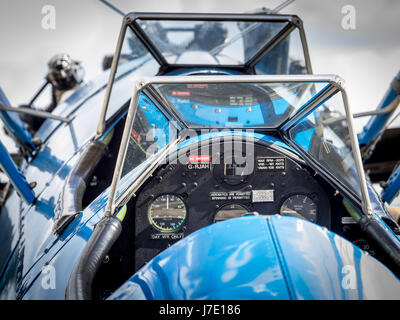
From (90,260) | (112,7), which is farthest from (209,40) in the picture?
(90,260)

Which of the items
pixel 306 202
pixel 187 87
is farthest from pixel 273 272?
pixel 187 87

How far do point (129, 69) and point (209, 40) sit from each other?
3.18 feet

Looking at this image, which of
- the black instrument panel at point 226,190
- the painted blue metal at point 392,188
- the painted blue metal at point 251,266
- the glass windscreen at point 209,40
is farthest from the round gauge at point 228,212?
the glass windscreen at point 209,40

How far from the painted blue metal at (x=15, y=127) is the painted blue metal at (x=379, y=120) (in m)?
3.70

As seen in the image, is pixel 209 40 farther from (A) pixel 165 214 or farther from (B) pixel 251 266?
(B) pixel 251 266

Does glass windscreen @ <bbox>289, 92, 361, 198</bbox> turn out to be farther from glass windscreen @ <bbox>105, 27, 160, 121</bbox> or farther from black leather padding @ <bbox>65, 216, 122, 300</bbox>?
glass windscreen @ <bbox>105, 27, 160, 121</bbox>

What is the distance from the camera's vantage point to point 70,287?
1545 mm

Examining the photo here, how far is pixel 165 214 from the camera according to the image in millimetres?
2287

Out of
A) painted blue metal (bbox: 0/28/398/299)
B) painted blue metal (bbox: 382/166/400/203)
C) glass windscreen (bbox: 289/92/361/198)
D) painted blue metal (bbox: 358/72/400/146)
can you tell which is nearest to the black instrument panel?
glass windscreen (bbox: 289/92/361/198)

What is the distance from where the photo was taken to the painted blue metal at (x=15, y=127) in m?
3.88

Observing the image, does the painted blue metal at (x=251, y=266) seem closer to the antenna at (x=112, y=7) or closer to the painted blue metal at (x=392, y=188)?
the painted blue metal at (x=392, y=188)

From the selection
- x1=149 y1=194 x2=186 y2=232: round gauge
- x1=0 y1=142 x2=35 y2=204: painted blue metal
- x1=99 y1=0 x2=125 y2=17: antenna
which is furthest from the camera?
x1=99 y1=0 x2=125 y2=17: antenna

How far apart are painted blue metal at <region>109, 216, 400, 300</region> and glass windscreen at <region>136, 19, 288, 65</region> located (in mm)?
2897

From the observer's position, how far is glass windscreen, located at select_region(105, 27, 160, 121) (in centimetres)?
379
